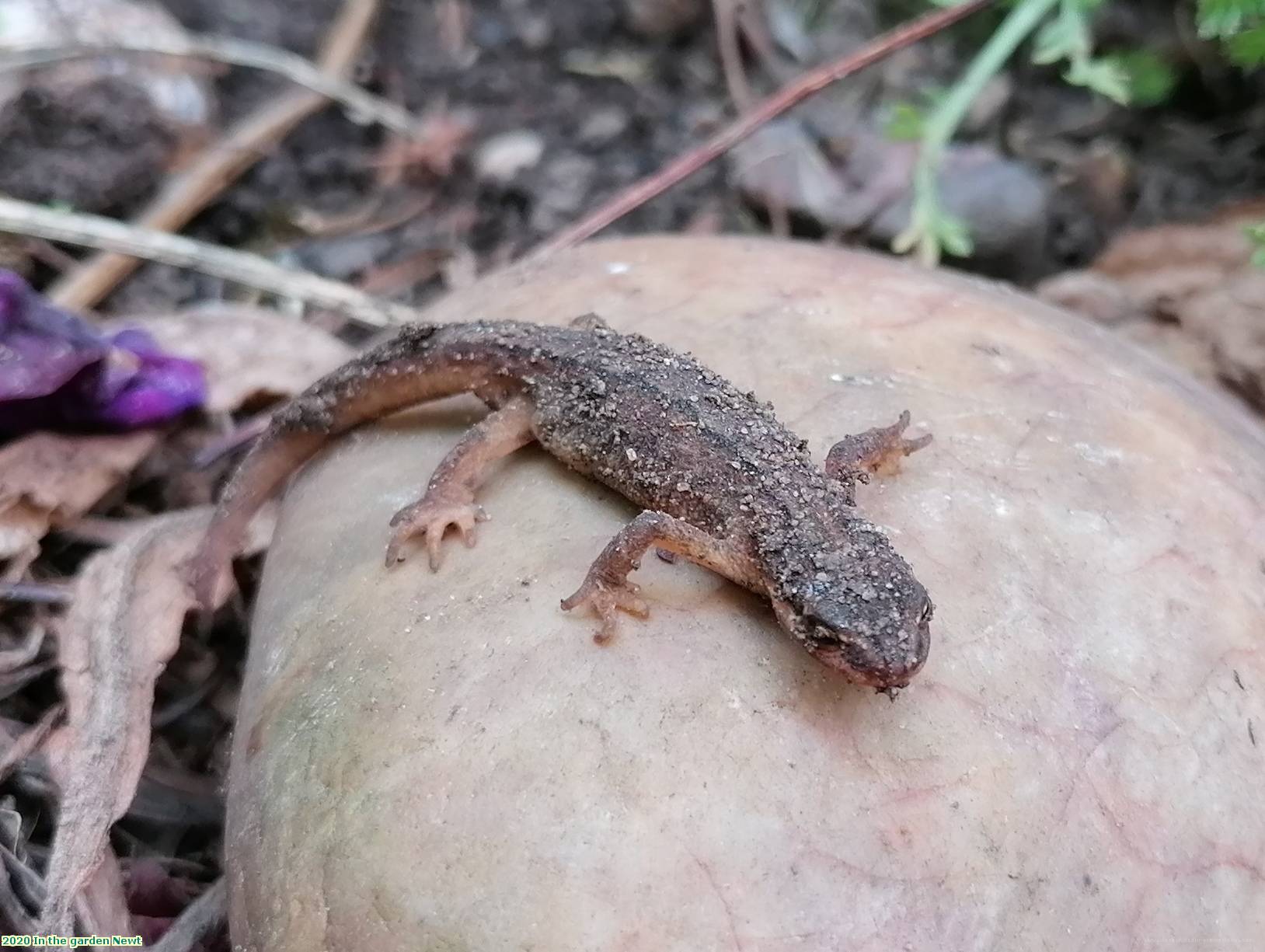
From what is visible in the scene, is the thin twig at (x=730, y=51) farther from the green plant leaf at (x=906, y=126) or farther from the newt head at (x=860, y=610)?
the newt head at (x=860, y=610)

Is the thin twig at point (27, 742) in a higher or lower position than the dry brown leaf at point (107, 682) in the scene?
lower

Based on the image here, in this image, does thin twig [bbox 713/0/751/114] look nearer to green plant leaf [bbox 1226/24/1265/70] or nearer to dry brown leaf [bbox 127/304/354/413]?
green plant leaf [bbox 1226/24/1265/70]

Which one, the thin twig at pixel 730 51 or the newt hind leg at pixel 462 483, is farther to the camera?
the thin twig at pixel 730 51

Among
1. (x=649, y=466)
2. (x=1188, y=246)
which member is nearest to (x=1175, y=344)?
(x=1188, y=246)

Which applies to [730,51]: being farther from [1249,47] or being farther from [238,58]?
[1249,47]

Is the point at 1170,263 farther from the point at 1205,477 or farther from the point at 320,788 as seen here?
the point at 320,788

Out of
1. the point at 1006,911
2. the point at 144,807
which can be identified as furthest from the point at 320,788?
the point at 1006,911

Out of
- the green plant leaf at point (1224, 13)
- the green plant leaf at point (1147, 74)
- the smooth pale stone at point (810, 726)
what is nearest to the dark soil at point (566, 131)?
the green plant leaf at point (1147, 74)
